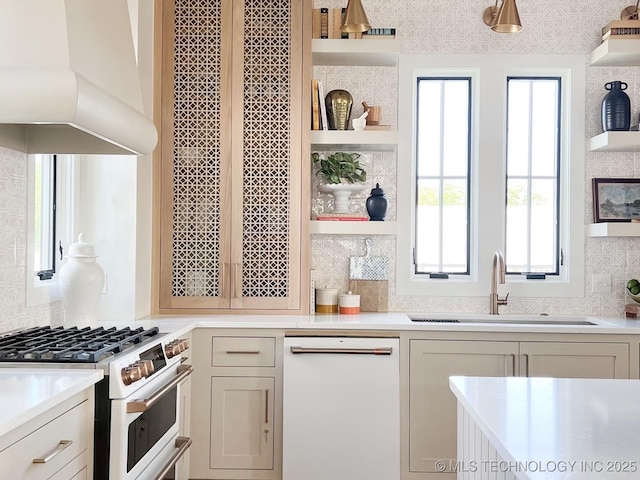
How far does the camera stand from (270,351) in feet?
10.7

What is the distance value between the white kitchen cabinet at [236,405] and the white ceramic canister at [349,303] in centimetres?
50

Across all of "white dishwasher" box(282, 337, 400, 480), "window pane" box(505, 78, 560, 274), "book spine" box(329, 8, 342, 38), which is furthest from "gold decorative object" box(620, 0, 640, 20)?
"white dishwasher" box(282, 337, 400, 480)

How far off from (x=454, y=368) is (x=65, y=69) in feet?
7.41

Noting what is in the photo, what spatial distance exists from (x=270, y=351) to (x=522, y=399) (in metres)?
1.80

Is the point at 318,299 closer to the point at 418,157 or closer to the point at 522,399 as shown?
the point at 418,157

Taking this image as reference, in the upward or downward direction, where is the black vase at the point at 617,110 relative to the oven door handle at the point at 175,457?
upward

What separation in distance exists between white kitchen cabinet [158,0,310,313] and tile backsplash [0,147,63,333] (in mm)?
937

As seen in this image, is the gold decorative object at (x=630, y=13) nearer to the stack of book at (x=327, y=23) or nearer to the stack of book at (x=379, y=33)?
the stack of book at (x=379, y=33)

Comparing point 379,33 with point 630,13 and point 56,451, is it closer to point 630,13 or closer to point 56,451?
point 630,13

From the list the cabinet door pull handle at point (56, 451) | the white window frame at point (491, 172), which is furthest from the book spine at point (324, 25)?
the cabinet door pull handle at point (56, 451)

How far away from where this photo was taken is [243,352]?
3.26 meters

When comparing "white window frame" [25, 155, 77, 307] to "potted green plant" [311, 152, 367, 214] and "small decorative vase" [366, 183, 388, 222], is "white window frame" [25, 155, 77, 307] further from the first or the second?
"small decorative vase" [366, 183, 388, 222]

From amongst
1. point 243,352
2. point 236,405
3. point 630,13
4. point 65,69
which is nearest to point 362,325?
point 243,352

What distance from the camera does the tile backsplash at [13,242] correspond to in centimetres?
250
